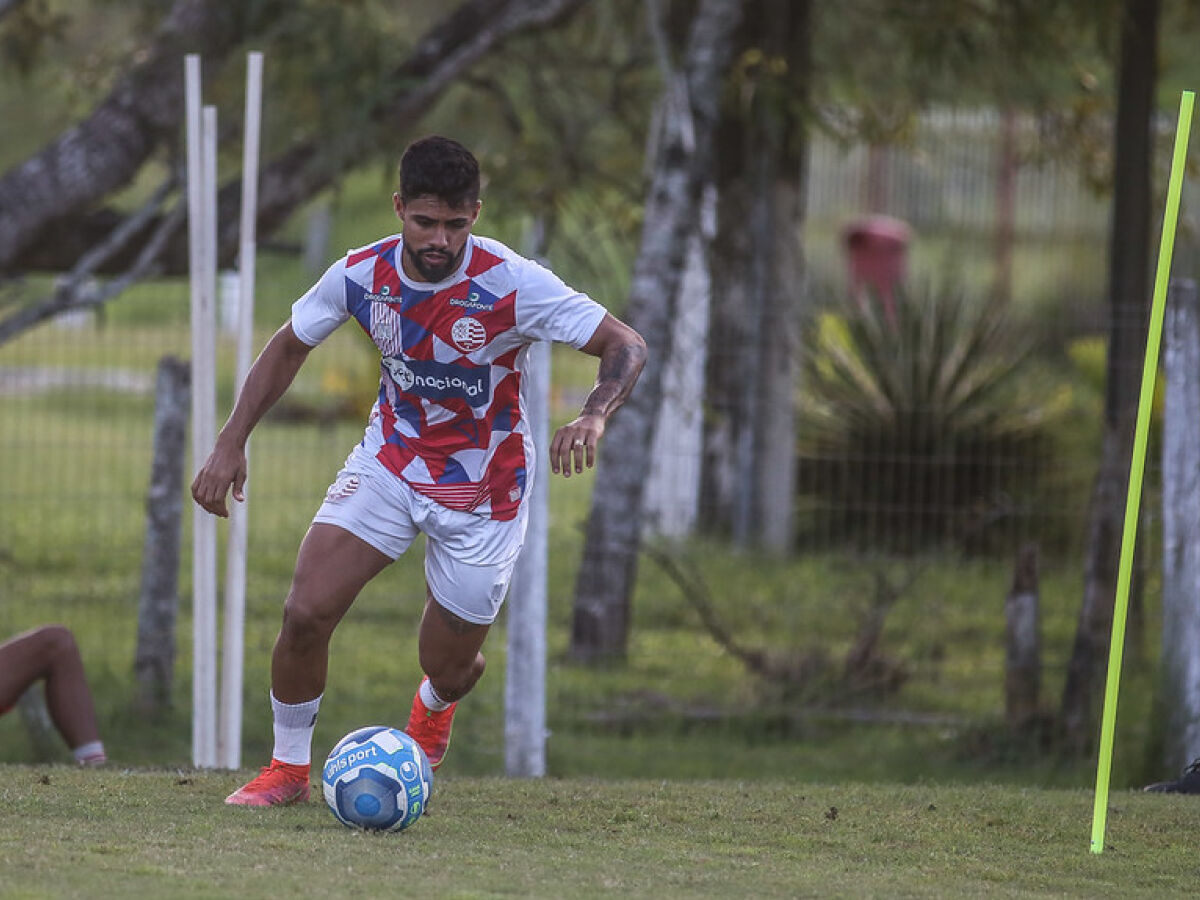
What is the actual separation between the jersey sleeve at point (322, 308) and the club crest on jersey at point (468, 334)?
1.30 feet

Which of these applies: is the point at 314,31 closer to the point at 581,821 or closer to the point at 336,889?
the point at 581,821

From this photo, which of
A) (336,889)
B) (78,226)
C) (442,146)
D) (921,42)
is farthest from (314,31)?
(336,889)

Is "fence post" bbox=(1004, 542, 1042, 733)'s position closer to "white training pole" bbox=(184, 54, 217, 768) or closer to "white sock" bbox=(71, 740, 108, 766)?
"white training pole" bbox=(184, 54, 217, 768)

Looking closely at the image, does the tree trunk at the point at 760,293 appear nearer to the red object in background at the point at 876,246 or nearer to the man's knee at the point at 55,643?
the man's knee at the point at 55,643

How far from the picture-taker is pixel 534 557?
7930 millimetres

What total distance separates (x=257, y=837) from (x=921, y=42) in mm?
8031

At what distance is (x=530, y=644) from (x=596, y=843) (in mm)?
2569

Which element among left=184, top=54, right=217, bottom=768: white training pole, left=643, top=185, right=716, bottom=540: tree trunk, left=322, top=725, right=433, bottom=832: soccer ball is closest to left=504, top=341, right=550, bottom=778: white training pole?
left=184, top=54, right=217, bottom=768: white training pole

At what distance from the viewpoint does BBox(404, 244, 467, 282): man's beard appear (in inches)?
219

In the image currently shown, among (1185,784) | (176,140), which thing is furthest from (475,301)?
(176,140)

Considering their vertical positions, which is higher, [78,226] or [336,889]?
[78,226]

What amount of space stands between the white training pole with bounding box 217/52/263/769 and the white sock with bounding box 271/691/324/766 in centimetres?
161

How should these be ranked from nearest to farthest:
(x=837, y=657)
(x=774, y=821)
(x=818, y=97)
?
(x=774, y=821), (x=837, y=657), (x=818, y=97)

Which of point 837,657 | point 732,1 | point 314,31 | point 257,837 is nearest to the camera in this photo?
point 257,837
